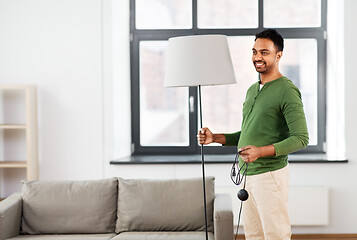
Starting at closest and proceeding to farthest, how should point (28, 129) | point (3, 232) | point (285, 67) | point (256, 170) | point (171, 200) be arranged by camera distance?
point (256, 170) → point (3, 232) → point (171, 200) → point (28, 129) → point (285, 67)

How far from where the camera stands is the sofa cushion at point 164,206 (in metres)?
3.61

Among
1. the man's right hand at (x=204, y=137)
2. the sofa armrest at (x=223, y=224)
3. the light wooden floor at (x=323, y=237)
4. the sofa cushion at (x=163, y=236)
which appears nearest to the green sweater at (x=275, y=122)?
the man's right hand at (x=204, y=137)

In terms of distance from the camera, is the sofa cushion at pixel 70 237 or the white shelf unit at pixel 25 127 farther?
the white shelf unit at pixel 25 127

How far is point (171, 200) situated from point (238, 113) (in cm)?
185

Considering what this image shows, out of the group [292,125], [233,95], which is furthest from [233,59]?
[292,125]

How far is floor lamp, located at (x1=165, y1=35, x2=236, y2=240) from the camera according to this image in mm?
2648

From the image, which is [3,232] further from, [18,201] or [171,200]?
[171,200]

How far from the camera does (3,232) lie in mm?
3436

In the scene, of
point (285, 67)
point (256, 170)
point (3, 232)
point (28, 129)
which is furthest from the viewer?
point (285, 67)

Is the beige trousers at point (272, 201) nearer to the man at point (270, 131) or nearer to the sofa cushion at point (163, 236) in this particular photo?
the man at point (270, 131)

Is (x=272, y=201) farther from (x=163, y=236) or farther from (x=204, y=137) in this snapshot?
(x=163, y=236)

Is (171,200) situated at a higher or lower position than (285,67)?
lower

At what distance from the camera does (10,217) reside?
3.51m

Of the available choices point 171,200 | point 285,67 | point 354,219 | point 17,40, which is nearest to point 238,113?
point 285,67
